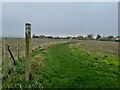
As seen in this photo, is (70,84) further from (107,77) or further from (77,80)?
(107,77)

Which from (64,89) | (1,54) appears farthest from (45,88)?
(1,54)

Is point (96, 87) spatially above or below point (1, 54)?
below

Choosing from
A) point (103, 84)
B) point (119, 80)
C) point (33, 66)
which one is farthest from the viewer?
point (33, 66)

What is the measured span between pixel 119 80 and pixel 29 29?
4.26m

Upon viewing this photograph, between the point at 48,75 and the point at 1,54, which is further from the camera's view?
the point at 1,54

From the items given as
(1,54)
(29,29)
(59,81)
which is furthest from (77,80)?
(1,54)

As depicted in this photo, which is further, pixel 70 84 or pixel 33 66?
pixel 33 66

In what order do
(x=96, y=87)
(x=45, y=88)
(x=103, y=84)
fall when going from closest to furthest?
(x=45, y=88) < (x=96, y=87) < (x=103, y=84)

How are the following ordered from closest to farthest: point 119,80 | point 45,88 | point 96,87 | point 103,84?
point 45,88, point 96,87, point 103,84, point 119,80

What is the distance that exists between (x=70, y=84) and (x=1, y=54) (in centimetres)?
483

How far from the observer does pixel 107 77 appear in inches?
531

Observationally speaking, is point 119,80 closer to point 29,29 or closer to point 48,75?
point 48,75

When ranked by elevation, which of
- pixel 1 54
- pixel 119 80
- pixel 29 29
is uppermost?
pixel 29 29

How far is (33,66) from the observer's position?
14258 mm
